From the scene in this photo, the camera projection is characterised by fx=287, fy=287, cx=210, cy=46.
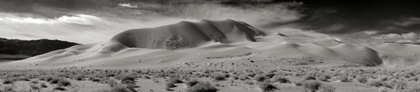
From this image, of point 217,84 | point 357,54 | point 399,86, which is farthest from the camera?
point 357,54

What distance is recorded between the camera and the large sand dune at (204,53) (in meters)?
75.8

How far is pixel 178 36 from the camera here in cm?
16388

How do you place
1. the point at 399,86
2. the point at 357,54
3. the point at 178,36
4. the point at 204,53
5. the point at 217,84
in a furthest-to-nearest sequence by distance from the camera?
1. the point at 178,36
2. the point at 357,54
3. the point at 204,53
4. the point at 217,84
5. the point at 399,86

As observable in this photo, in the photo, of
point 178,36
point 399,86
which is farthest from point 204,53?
point 399,86

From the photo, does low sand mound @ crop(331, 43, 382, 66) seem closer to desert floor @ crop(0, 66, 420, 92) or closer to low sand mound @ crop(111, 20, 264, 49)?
low sand mound @ crop(111, 20, 264, 49)

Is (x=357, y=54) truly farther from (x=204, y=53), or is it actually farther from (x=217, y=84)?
(x=217, y=84)

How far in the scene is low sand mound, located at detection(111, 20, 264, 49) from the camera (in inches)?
Result: 5921

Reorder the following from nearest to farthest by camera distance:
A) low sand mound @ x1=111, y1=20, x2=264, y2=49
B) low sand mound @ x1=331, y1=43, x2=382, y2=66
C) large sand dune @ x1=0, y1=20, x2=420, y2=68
Result: large sand dune @ x1=0, y1=20, x2=420, y2=68 → low sand mound @ x1=331, y1=43, x2=382, y2=66 → low sand mound @ x1=111, y1=20, x2=264, y2=49

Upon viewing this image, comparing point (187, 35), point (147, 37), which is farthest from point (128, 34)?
point (187, 35)

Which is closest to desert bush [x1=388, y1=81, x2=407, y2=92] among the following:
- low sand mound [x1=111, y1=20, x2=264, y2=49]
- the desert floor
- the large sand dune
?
the desert floor

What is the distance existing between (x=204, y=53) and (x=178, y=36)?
75015 millimetres

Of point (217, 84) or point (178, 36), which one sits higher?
point (178, 36)

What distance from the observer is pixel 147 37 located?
160 m

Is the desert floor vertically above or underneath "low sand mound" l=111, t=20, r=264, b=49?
underneath
